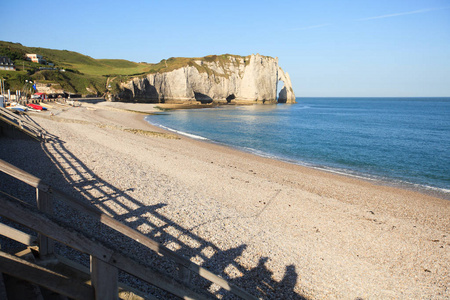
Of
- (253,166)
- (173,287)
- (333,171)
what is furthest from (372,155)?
(173,287)

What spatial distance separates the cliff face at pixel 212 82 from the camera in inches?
3332

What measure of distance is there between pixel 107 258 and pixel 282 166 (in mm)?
18856

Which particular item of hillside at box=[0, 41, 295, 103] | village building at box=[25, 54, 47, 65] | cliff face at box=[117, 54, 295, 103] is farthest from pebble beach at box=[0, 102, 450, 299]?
village building at box=[25, 54, 47, 65]

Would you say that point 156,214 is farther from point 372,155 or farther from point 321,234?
point 372,155

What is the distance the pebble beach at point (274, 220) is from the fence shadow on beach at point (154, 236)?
0.11 feet

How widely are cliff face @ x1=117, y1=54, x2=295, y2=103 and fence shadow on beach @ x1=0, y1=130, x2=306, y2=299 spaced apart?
7560cm

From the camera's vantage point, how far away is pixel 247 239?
7.89 m

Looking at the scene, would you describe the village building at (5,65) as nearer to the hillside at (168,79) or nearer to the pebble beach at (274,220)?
the hillside at (168,79)

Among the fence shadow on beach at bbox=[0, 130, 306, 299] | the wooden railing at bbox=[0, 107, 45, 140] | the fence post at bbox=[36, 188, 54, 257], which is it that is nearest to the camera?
the fence post at bbox=[36, 188, 54, 257]

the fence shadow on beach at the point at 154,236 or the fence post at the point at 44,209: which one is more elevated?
the fence post at the point at 44,209

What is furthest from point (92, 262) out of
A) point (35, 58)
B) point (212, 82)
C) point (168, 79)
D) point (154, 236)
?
point (35, 58)

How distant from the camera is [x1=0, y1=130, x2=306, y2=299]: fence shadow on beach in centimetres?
590

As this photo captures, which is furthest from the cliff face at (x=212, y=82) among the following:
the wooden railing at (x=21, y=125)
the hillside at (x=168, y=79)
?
the wooden railing at (x=21, y=125)

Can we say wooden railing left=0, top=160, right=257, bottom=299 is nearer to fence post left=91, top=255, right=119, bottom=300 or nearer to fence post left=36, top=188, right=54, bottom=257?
fence post left=91, top=255, right=119, bottom=300
